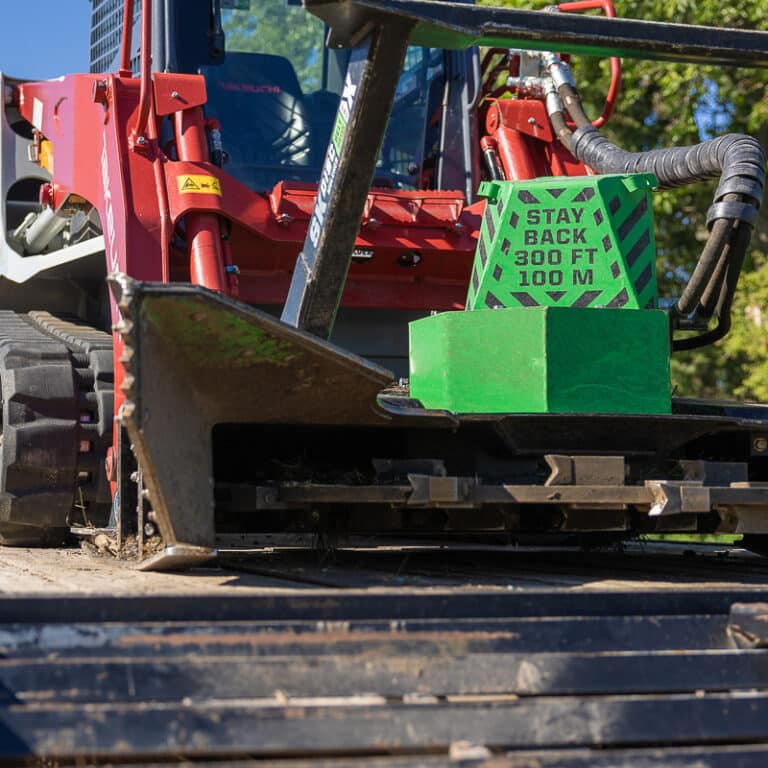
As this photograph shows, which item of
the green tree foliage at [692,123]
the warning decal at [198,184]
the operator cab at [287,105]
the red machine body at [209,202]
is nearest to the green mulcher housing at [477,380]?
the red machine body at [209,202]

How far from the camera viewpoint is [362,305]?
6.35 meters

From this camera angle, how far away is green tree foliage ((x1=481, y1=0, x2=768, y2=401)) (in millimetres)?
14602

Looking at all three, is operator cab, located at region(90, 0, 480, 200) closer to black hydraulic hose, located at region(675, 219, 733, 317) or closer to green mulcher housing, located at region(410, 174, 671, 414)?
green mulcher housing, located at region(410, 174, 671, 414)

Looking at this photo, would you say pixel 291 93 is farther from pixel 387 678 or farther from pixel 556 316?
pixel 387 678

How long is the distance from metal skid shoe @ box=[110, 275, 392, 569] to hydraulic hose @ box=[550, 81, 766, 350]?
1537 millimetres

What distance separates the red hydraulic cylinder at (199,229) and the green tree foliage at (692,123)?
9.51 metres

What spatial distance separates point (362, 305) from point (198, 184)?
1.12m

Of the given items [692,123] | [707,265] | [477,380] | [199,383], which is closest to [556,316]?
[477,380]

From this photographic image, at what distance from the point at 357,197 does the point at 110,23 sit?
145 inches

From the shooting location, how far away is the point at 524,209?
16.1 feet

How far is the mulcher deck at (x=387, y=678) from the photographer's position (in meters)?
2.53

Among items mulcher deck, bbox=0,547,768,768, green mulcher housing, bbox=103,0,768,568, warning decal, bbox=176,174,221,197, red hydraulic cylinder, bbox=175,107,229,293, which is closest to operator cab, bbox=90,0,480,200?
red hydraulic cylinder, bbox=175,107,229,293

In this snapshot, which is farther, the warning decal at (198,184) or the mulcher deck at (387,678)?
the warning decal at (198,184)

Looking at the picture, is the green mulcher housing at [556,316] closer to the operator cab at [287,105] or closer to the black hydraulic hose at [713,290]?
the black hydraulic hose at [713,290]
